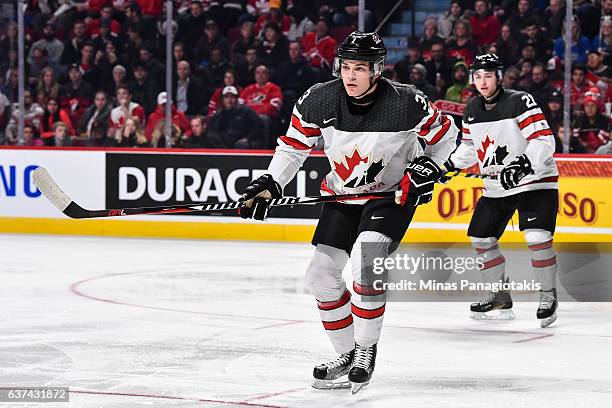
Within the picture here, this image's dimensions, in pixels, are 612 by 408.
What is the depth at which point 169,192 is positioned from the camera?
10.7 meters

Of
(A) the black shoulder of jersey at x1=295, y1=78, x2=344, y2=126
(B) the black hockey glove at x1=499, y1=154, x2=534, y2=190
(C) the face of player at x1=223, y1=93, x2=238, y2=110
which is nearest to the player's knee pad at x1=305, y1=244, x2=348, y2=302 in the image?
(A) the black shoulder of jersey at x1=295, y1=78, x2=344, y2=126

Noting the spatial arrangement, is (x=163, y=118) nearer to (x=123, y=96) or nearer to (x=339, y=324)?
(x=123, y=96)

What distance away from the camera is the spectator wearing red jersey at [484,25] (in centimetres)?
1011

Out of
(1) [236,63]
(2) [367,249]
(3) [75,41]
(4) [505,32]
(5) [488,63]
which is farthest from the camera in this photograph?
(3) [75,41]

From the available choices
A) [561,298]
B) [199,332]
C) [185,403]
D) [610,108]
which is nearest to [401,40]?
[610,108]

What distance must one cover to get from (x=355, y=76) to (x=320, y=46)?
21.2 ft

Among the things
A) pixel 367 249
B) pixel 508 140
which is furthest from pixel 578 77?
pixel 367 249

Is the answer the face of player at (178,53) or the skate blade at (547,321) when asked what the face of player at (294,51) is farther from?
the skate blade at (547,321)

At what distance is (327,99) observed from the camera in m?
4.43

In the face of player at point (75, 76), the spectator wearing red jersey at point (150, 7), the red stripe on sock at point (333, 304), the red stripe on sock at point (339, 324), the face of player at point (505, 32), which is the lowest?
the red stripe on sock at point (339, 324)

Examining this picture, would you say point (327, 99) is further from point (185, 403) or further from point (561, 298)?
point (561, 298)

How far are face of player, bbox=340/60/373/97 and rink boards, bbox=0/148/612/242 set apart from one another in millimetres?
5651

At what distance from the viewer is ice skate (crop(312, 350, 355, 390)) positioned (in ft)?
14.3

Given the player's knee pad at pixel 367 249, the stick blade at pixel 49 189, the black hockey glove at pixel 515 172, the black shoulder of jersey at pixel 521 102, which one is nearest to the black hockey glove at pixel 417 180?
the player's knee pad at pixel 367 249
